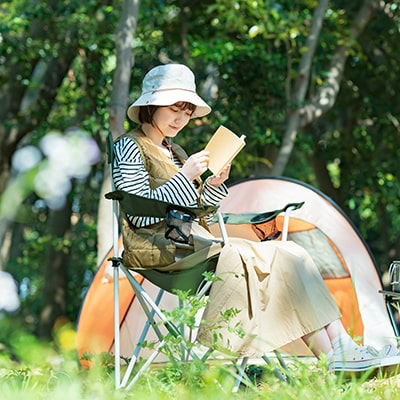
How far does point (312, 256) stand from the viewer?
13.5 feet

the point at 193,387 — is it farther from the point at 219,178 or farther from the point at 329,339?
the point at 219,178

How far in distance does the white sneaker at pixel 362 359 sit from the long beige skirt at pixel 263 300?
109 mm

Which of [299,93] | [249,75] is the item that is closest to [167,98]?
[299,93]

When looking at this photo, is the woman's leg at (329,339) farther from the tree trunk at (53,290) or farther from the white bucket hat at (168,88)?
the tree trunk at (53,290)

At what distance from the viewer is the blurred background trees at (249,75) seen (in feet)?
18.7

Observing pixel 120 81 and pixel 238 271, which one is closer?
pixel 238 271

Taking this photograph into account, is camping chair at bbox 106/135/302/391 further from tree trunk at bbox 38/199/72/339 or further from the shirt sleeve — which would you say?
tree trunk at bbox 38/199/72/339

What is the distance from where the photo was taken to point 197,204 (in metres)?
2.75

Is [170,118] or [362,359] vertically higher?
[170,118]

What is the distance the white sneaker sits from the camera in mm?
2377

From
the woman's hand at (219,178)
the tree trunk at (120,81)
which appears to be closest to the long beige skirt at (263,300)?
the woman's hand at (219,178)

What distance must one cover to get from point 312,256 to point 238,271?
1779 millimetres

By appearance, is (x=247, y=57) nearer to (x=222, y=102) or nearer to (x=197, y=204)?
(x=222, y=102)

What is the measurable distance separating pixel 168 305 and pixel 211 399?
2100mm
